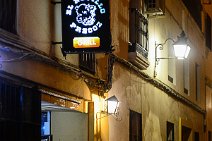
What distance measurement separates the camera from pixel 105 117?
42.3ft

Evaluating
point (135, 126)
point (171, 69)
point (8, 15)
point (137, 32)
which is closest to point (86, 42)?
point (8, 15)

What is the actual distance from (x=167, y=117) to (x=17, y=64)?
10665 millimetres

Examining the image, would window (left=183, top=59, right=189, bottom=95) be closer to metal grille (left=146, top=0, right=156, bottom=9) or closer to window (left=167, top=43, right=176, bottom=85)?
window (left=167, top=43, right=176, bottom=85)

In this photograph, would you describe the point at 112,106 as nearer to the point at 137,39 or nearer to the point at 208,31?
the point at 137,39

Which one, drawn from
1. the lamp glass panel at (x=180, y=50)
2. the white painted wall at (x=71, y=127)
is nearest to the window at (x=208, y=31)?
the lamp glass panel at (x=180, y=50)

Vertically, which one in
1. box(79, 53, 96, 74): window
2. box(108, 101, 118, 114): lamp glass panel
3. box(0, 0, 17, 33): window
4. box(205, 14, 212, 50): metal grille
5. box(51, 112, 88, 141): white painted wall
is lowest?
box(51, 112, 88, 141): white painted wall

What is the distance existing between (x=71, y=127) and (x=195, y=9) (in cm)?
1579

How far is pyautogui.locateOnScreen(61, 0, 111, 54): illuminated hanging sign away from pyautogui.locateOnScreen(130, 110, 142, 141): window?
520 cm

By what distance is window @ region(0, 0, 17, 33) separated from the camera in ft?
30.8

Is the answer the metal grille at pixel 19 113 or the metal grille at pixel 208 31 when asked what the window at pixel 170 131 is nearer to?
the metal grille at pixel 19 113

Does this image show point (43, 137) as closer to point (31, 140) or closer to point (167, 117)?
point (31, 140)

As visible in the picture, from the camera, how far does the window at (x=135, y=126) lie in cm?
1531

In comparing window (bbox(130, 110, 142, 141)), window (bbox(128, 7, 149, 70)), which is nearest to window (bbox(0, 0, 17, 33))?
window (bbox(128, 7, 149, 70))

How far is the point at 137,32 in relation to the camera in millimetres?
15523
